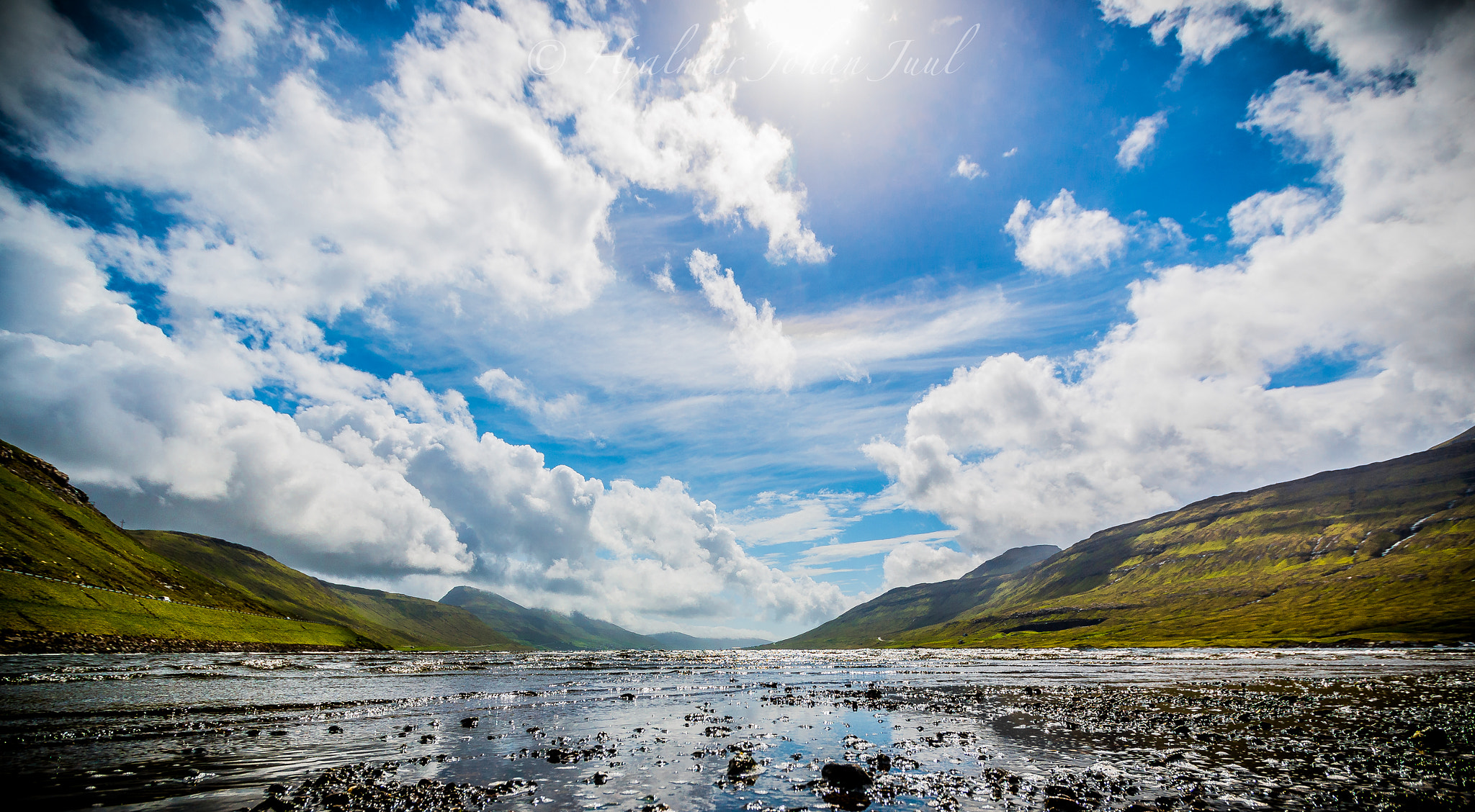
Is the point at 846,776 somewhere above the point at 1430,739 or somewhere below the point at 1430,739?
above

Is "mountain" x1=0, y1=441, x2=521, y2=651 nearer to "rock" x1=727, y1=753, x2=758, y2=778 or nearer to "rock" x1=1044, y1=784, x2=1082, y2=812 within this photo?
"rock" x1=727, y1=753, x2=758, y2=778

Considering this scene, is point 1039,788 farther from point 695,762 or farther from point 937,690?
point 937,690

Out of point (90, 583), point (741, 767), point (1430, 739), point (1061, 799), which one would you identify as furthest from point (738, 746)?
point (90, 583)

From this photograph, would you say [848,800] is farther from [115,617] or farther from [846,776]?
[115,617]

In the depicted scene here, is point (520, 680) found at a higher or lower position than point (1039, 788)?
lower

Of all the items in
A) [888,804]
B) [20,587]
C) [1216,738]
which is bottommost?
[1216,738]

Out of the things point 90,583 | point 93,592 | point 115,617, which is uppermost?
point 90,583

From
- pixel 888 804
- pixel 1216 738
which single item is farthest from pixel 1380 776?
pixel 888 804

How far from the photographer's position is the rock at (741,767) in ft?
75.3

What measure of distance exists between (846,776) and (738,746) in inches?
353

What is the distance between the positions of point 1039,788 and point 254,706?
5089 cm

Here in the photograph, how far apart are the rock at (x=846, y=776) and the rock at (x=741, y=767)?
3274 millimetres

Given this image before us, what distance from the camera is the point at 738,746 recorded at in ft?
93.9

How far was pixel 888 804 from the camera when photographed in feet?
62.1
